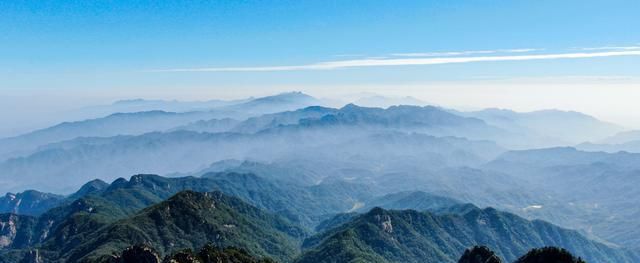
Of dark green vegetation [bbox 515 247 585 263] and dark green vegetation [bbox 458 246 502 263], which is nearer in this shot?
dark green vegetation [bbox 515 247 585 263]

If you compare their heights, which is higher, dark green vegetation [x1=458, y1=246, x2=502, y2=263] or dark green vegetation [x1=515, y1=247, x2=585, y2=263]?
dark green vegetation [x1=515, y1=247, x2=585, y2=263]

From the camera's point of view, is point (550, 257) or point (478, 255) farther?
point (478, 255)

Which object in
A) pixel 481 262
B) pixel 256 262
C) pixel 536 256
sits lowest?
pixel 256 262

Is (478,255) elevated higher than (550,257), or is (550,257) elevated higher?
(550,257)

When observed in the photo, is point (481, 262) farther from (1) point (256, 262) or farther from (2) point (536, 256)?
(1) point (256, 262)

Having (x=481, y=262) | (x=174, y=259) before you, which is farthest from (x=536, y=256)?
(x=174, y=259)

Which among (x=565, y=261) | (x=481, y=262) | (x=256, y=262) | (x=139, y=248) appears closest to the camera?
(x=565, y=261)

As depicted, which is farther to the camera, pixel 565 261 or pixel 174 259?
pixel 174 259

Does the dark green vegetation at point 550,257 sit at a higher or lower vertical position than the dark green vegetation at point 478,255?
higher

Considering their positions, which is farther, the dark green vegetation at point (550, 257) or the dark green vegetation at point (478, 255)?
the dark green vegetation at point (478, 255)

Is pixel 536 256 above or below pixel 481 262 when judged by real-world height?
above

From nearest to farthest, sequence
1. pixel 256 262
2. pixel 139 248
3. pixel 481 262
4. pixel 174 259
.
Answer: pixel 174 259, pixel 481 262, pixel 139 248, pixel 256 262
